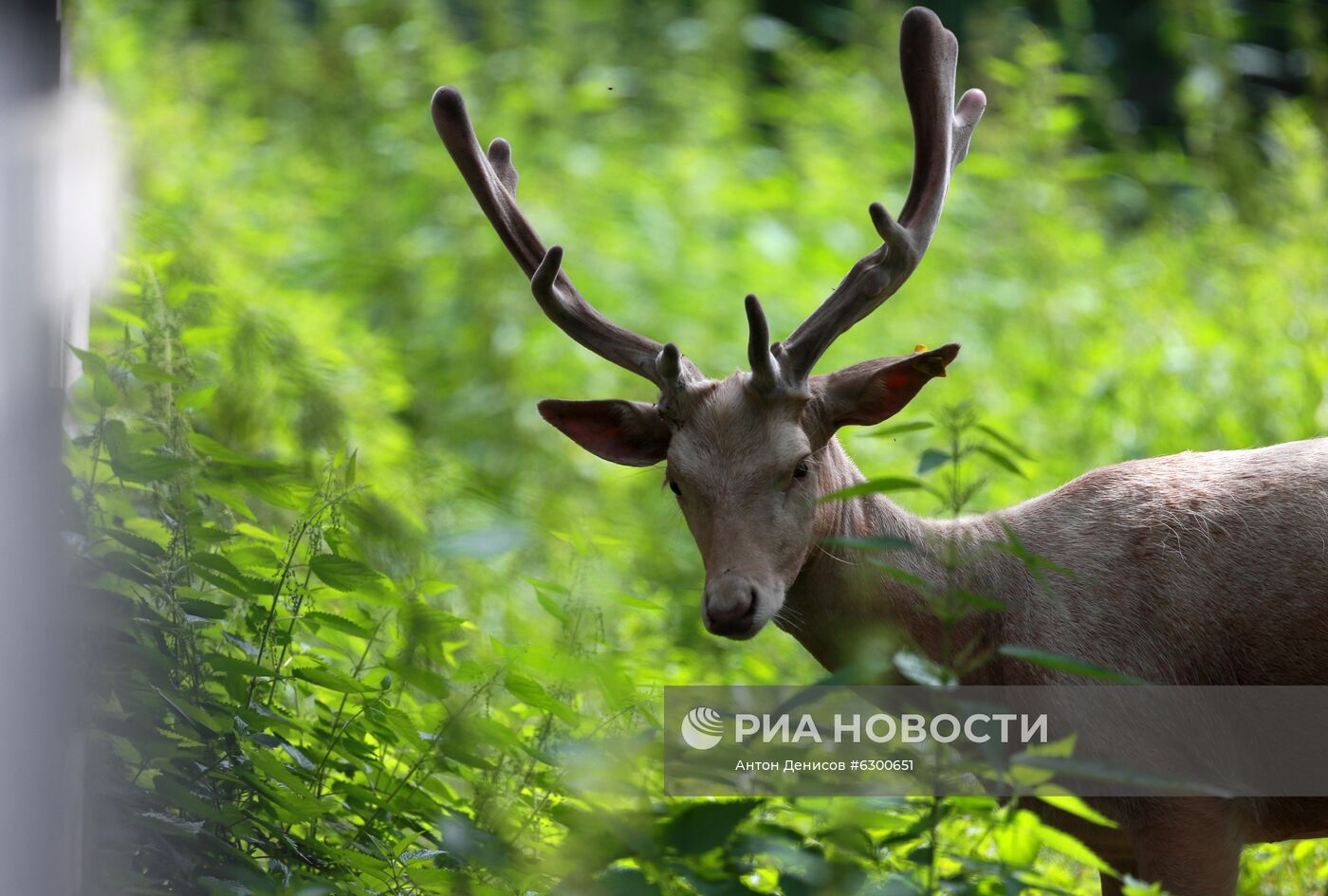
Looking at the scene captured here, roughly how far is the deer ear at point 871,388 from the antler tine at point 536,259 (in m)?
0.29

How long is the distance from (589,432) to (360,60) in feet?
22.7

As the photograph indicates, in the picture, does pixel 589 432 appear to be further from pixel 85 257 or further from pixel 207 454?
pixel 85 257

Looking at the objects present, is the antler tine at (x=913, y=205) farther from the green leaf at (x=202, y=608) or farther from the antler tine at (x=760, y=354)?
the green leaf at (x=202, y=608)

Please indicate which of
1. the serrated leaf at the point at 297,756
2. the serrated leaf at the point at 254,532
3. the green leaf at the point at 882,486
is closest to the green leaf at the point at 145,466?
the serrated leaf at the point at 254,532

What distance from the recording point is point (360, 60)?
30.5ft

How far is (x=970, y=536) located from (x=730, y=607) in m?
0.78

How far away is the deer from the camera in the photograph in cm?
275

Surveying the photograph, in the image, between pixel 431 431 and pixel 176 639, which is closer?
pixel 176 639

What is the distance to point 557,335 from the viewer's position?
287 inches

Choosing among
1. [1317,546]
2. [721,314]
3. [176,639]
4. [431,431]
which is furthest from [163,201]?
[1317,546]

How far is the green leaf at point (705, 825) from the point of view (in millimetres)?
1961

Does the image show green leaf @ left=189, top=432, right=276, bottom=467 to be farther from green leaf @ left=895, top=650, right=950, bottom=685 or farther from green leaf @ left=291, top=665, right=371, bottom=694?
green leaf @ left=895, top=650, right=950, bottom=685

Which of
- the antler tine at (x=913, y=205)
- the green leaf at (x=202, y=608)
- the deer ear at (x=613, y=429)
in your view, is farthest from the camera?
the deer ear at (x=613, y=429)

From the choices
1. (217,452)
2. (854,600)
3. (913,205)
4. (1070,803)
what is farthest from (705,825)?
(913,205)
